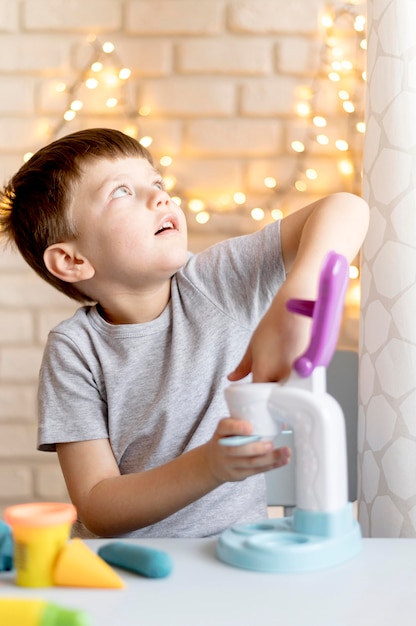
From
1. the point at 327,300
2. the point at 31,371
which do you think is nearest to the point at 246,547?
the point at 327,300

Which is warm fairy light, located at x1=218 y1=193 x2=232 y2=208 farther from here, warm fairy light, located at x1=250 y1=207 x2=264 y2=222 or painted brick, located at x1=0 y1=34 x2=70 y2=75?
painted brick, located at x1=0 y1=34 x2=70 y2=75

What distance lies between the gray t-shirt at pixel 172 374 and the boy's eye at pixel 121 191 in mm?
156

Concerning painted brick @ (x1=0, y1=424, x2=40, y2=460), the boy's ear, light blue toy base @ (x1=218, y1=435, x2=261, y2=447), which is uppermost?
the boy's ear

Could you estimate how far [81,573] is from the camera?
660mm

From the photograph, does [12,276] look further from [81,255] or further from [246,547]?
[246,547]

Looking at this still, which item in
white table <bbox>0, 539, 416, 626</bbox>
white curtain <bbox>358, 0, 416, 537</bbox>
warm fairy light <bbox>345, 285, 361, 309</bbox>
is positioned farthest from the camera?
warm fairy light <bbox>345, 285, 361, 309</bbox>

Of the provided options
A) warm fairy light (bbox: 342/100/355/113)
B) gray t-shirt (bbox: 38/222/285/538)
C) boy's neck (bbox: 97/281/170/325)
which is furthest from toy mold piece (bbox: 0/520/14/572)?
warm fairy light (bbox: 342/100/355/113)

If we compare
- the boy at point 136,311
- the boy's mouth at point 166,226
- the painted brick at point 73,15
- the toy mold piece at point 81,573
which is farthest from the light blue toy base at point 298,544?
the painted brick at point 73,15

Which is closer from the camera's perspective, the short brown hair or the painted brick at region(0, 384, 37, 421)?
the short brown hair

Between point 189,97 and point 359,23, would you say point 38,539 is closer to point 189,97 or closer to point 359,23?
point 189,97

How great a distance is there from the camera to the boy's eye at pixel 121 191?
44.0 inches

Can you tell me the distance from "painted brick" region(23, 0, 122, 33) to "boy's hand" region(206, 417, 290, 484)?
141 centimetres

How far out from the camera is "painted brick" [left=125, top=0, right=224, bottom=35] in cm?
188

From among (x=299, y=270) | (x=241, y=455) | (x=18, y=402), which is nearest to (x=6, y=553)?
(x=241, y=455)
